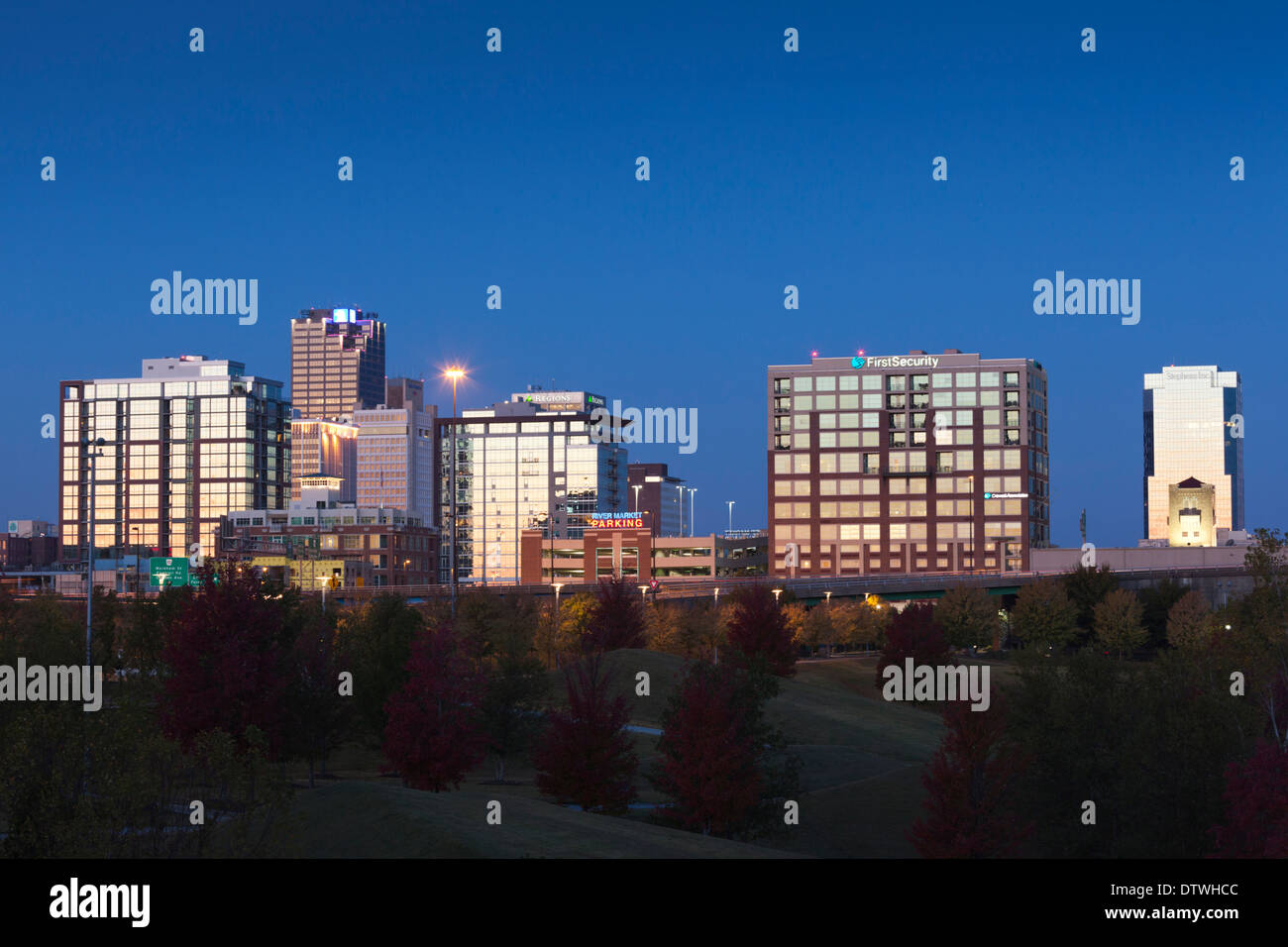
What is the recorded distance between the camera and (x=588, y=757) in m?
50.9

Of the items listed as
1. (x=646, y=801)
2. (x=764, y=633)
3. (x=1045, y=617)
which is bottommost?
(x=646, y=801)

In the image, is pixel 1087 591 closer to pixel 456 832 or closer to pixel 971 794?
pixel 971 794

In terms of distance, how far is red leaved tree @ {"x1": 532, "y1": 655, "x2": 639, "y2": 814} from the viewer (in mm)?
50312

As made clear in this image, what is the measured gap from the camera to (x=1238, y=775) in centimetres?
4034

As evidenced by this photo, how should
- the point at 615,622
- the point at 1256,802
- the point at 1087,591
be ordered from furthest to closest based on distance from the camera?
the point at 1087,591
the point at 615,622
the point at 1256,802

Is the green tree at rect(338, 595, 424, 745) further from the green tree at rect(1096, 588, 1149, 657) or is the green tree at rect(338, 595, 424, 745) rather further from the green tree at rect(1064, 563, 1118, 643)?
the green tree at rect(1064, 563, 1118, 643)

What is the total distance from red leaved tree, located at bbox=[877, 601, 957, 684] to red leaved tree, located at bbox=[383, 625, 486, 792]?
161 feet

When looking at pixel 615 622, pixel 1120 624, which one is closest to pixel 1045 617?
pixel 1120 624

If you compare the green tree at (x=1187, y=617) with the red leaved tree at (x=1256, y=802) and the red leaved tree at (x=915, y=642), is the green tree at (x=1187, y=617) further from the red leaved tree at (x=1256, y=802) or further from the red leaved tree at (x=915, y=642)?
the red leaved tree at (x=1256, y=802)

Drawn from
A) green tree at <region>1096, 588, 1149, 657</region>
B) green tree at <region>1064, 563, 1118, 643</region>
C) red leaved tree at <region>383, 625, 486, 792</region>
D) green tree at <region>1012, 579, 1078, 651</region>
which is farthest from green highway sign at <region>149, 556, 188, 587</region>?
green tree at <region>1064, 563, 1118, 643</region>

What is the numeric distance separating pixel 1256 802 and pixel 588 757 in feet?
73.2
